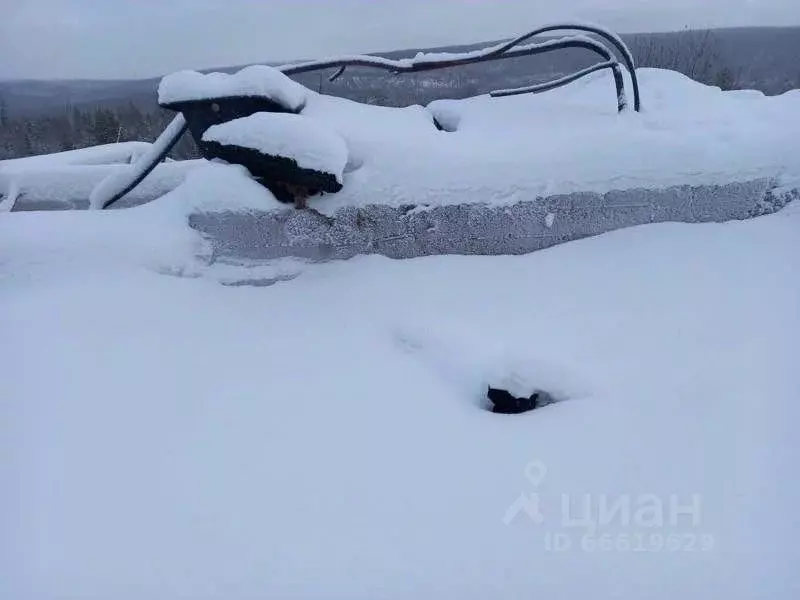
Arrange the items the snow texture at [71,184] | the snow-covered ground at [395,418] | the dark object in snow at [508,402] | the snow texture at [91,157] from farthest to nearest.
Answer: the snow texture at [91,157] < the snow texture at [71,184] < the dark object in snow at [508,402] < the snow-covered ground at [395,418]

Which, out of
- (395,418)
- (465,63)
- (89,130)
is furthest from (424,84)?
(89,130)

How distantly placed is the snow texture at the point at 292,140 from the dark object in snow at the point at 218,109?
0.18m

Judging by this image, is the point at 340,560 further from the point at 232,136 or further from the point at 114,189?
the point at 114,189

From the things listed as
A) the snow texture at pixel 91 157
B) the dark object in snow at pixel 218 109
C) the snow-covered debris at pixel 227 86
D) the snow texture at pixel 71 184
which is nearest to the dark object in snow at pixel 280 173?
the dark object in snow at pixel 218 109

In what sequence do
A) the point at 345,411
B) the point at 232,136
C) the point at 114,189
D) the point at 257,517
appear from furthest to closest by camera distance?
the point at 114,189 < the point at 232,136 < the point at 345,411 < the point at 257,517

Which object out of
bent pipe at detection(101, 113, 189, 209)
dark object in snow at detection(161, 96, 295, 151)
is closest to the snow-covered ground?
bent pipe at detection(101, 113, 189, 209)

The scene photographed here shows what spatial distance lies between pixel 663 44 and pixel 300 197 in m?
14.8

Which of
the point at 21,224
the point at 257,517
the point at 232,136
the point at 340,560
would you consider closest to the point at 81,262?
the point at 21,224

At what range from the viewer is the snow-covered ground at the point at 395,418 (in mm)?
1450

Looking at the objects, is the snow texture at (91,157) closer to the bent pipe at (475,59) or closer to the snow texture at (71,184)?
the snow texture at (71,184)

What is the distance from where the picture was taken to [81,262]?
273 cm

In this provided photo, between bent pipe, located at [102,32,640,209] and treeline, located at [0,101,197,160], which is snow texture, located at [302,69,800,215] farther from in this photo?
treeline, located at [0,101,197,160]

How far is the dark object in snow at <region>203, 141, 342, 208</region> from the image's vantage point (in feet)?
8.33

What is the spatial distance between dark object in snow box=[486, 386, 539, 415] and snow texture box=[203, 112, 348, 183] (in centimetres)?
111
